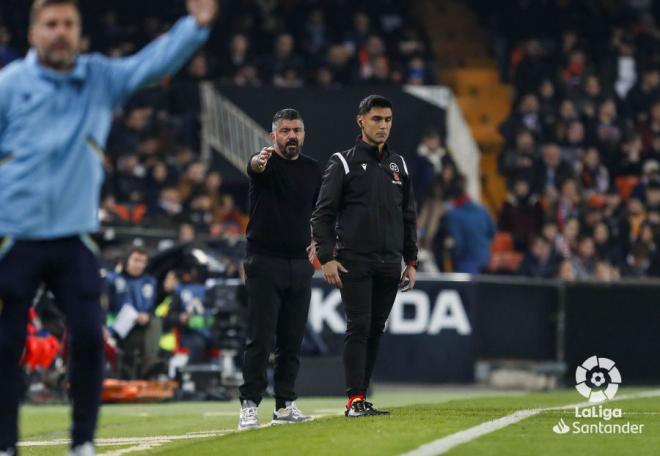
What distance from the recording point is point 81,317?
732cm

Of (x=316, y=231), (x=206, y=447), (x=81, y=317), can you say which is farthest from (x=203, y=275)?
(x=81, y=317)

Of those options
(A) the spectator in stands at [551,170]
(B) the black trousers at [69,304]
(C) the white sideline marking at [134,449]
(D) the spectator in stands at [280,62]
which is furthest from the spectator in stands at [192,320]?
(B) the black trousers at [69,304]

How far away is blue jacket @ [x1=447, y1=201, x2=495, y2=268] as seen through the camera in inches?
906

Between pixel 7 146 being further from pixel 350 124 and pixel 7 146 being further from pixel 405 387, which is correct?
pixel 350 124

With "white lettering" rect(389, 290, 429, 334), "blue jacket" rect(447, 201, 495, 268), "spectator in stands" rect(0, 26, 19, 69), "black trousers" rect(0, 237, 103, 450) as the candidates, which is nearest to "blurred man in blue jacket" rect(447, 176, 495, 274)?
"blue jacket" rect(447, 201, 495, 268)

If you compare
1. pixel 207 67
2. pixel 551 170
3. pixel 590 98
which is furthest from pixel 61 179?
pixel 590 98

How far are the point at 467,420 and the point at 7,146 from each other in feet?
13.4

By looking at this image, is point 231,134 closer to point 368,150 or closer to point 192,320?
point 192,320

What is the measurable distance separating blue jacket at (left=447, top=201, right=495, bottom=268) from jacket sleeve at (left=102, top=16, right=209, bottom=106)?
1589 centimetres

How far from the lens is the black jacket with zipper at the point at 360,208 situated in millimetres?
10672

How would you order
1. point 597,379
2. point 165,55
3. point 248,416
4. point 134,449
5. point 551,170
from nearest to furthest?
point 165,55 → point 134,449 → point 248,416 → point 597,379 → point 551,170

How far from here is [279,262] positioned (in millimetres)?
10938

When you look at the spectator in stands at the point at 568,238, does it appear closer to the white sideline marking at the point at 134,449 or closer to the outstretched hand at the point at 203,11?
the white sideline marking at the point at 134,449

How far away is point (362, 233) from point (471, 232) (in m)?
12.5
